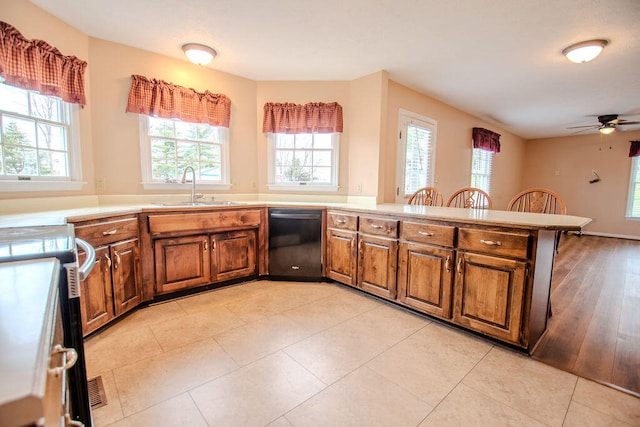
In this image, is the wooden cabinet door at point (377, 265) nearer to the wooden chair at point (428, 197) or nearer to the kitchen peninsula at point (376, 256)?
the kitchen peninsula at point (376, 256)

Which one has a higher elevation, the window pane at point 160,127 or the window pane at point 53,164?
the window pane at point 160,127

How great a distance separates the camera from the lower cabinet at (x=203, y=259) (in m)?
2.60

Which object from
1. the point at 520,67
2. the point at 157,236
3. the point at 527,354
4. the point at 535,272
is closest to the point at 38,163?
the point at 157,236

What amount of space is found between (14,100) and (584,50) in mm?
4662

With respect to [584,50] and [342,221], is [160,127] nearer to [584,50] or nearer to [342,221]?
[342,221]

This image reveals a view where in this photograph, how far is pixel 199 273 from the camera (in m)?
2.78

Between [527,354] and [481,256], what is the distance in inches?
27.2

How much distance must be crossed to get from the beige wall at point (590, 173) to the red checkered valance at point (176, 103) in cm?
785

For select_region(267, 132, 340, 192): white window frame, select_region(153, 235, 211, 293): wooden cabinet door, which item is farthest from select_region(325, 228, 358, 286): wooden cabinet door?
select_region(153, 235, 211, 293): wooden cabinet door

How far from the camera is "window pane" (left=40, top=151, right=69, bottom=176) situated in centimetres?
231

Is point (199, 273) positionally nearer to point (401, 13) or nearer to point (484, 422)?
point (484, 422)

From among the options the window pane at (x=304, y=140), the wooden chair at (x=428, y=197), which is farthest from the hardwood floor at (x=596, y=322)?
the window pane at (x=304, y=140)

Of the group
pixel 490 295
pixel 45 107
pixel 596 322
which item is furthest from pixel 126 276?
pixel 596 322

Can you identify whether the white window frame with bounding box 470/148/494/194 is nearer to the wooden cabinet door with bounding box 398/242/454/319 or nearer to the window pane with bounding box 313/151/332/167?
the window pane with bounding box 313/151/332/167
